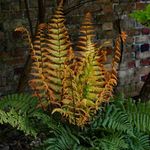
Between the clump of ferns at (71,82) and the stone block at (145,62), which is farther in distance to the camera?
the stone block at (145,62)

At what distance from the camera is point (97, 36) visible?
369cm

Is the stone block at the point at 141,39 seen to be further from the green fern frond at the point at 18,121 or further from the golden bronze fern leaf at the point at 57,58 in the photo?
the green fern frond at the point at 18,121

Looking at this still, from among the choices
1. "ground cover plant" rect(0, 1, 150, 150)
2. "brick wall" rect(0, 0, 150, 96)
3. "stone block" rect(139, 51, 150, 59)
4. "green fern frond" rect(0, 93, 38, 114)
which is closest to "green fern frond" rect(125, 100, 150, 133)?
"ground cover plant" rect(0, 1, 150, 150)

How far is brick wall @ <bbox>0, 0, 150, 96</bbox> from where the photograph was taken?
329 cm

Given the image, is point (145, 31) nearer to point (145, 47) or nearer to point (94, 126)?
point (145, 47)

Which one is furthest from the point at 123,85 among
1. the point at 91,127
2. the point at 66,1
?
the point at 91,127

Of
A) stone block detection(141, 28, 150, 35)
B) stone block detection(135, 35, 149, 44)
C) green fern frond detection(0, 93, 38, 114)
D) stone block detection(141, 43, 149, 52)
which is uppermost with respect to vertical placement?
stone block detection(141, 28, 150, 35)

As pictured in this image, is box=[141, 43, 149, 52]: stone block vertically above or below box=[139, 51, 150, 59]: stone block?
above

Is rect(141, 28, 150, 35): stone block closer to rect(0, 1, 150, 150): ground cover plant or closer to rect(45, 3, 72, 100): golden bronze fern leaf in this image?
rect(0, 1, 150, 150): ground cover plant

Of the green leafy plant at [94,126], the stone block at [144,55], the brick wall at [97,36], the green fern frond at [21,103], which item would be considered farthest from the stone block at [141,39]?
the green fern frond at [21,103]

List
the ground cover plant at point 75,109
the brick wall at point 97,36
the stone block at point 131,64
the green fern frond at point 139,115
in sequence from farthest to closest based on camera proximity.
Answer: the stone block at point 131,64
the brick wall at point 97,36
the green fern frond at point 139,115
the ground cover plant at point 75,109

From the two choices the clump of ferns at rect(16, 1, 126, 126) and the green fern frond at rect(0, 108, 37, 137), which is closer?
the green fern frond at rect(0, 108, 37, 137)

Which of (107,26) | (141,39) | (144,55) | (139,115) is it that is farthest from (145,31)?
(139,115)

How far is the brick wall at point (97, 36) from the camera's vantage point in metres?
3.29
